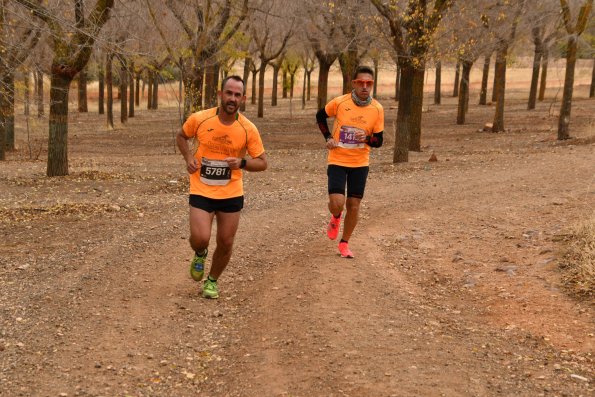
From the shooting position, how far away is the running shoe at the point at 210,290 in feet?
22.7

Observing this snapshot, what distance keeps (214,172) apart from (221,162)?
0.11 m

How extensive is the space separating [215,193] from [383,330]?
194cm

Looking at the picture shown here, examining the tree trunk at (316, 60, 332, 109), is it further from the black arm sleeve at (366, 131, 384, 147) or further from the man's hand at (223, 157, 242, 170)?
the man's hand at (223, 157, 242, 170)

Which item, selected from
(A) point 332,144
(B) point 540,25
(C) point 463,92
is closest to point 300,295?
(A) point 332,144

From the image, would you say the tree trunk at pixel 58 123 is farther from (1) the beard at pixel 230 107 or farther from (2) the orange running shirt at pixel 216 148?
(1) the beard at pixel 230 107

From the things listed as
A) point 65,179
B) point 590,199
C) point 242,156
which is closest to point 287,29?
point 65,179

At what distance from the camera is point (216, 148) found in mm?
6520

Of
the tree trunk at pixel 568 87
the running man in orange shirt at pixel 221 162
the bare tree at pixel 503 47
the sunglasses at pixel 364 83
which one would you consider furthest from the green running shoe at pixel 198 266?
the bare tree at pixel 503 47


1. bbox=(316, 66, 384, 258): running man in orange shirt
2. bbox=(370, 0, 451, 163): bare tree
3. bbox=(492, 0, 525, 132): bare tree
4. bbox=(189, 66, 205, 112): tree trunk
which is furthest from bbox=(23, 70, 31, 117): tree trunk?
bbox=(492, 0, 525, 132): bare tree

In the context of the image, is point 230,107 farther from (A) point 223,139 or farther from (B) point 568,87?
(B) point 568,87

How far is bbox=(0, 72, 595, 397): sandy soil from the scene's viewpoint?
5082 mm

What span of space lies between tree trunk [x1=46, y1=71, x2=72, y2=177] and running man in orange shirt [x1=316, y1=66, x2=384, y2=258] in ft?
24.1

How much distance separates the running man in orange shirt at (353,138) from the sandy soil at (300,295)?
748 mm

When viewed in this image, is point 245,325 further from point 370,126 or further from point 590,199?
point 590,199
